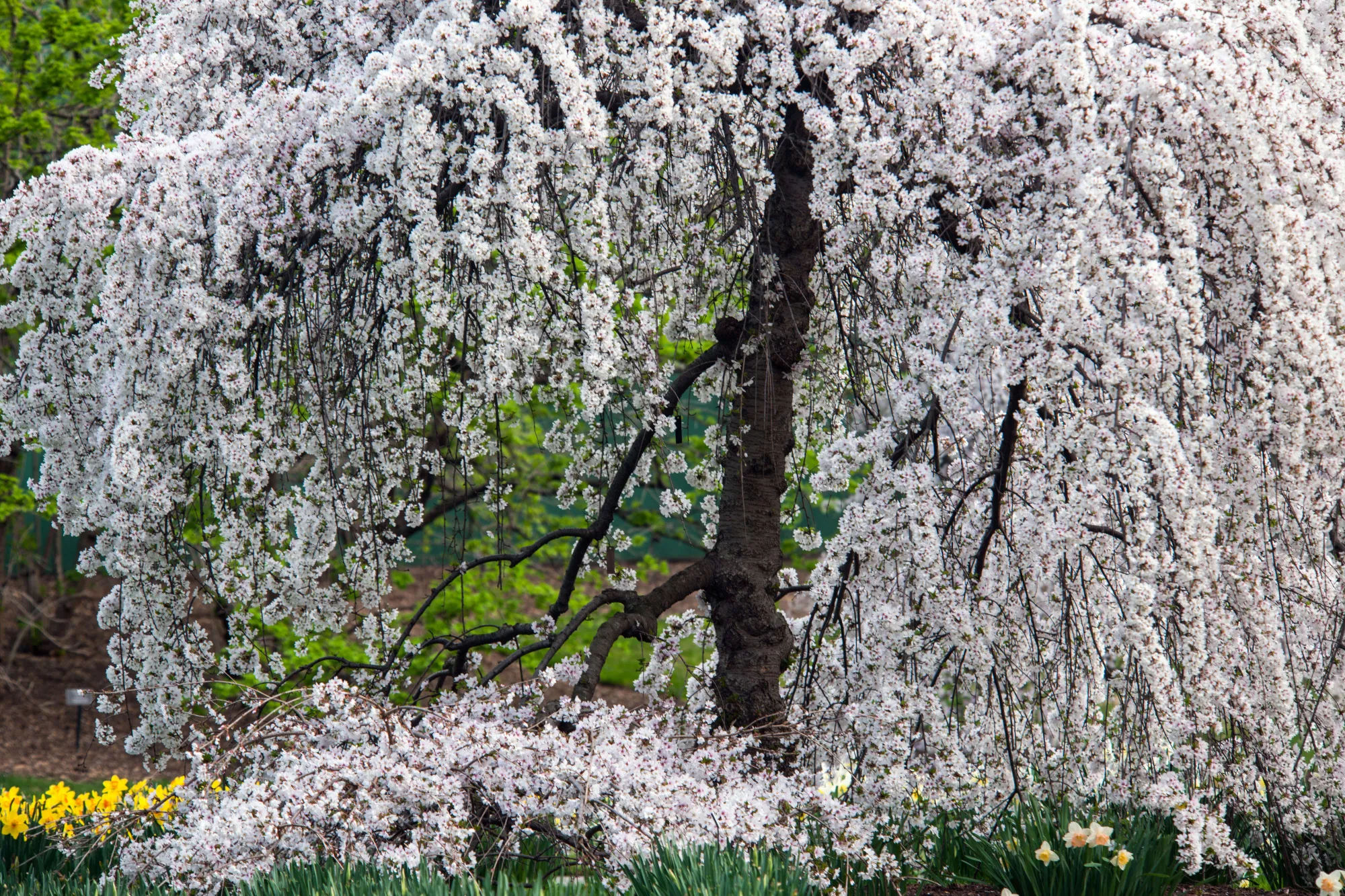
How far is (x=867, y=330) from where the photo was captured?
14.9 feet

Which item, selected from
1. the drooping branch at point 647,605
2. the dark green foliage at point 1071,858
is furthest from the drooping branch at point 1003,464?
the drooping branch at point 647,605

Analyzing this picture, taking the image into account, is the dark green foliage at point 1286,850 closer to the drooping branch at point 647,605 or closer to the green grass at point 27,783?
the drooping branch at point 647,605

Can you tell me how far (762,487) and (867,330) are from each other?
33.4 inches

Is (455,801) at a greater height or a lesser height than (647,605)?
lesser

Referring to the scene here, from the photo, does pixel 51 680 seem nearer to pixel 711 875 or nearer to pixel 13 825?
pixel 13 825

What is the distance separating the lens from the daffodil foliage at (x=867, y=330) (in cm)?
310

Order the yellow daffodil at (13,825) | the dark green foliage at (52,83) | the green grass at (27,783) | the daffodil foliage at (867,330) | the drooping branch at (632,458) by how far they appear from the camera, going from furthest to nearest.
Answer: the dark green foliage at (52,83), the green grass at (27,783), the drooping branch at (632,458), the yellow daffodil at (13,825), the daffodil foliage at (867,330)

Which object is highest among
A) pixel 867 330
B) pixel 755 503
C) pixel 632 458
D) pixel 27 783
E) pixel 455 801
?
pixel 867 330

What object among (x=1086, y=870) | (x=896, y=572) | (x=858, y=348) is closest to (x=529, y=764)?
(x=896, y=572)

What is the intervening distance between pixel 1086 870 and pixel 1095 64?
2.50m

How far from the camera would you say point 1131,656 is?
324 cm

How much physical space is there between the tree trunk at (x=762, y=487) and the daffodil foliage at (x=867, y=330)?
2 centimetres

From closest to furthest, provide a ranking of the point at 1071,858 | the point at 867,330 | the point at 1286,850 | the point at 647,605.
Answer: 1. the point at 1071,858
2. the point at 1286,850
3. the point at 867,330
4. the point at 647,605

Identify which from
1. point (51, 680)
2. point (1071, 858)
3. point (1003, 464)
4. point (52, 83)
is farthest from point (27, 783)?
point (1003, 464)
